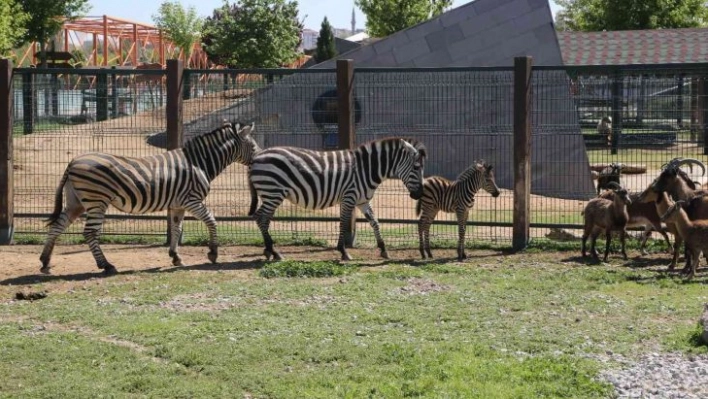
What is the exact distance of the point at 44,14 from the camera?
1428 inches

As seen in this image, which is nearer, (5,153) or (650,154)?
(5,153)

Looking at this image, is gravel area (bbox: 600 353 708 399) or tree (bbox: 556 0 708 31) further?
tree (bbox: 556 0 708 31)

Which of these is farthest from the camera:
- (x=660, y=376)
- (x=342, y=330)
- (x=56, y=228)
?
(x=56, y=228)

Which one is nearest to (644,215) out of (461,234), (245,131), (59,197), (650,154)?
(650,154)

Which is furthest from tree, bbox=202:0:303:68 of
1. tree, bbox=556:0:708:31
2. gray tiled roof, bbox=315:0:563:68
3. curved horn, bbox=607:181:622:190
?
curved horn, bbox=607:181:622:190

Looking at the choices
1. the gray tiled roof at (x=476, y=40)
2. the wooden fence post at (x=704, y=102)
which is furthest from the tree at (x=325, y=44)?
the wooden fence post at (x=704, y=102)

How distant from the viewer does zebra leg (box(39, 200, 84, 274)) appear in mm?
14289

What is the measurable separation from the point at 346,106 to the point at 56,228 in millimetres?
4580

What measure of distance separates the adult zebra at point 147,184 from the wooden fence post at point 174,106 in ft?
3.45

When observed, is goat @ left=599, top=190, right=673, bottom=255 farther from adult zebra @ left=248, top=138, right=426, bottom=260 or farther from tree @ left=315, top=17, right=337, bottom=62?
tree @ left=315, top=17, right=337, bottom=62

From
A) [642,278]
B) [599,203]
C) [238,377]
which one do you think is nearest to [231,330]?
[238,377]

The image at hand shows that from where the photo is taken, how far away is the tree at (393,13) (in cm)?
5700

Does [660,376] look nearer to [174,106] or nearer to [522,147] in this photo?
[522,147]

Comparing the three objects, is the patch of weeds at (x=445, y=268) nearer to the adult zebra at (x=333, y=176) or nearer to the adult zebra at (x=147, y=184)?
the adult zebra at (x=333, y=176)
